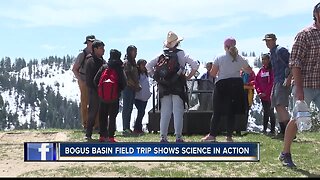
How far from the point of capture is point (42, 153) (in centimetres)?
629

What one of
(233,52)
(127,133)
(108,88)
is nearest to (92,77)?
(108,88)

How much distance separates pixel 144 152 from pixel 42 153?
1266mm

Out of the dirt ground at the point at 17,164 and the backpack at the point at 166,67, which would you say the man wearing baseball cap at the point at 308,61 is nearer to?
the dirt ground at the point at 17,164

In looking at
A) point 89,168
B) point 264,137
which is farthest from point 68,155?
point 264,137

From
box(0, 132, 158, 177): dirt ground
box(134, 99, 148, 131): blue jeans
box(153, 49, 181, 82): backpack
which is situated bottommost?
box(0, 132, 158, 177): dirt ground

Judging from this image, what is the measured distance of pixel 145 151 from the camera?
6.31 meters

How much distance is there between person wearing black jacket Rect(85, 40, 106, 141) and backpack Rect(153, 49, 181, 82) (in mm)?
1432

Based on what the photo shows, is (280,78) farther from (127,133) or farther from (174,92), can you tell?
(127,133)

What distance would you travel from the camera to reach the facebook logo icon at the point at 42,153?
20.6ft

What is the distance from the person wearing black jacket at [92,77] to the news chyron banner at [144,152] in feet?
7.61

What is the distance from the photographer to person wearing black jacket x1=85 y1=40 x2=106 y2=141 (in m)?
8.76

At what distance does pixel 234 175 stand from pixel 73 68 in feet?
17.4

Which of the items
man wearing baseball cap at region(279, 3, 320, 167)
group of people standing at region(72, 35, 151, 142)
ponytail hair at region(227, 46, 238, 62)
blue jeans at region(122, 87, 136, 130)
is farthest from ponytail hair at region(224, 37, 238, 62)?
blue jeans at region(122, 87, 136, 130)

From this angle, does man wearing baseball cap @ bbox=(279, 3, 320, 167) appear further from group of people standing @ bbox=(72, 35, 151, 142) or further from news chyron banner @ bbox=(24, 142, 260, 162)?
group of people standing @ bbox=(72, 35, 151, 142)
